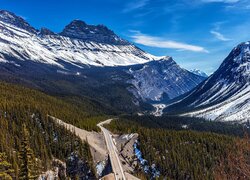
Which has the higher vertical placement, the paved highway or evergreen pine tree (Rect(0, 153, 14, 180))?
evergreen pine tree (Rect(0, 153, 14, 180))

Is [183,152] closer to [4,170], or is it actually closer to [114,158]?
[114,158]

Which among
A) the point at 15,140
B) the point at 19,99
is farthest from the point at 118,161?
the point at 19,99

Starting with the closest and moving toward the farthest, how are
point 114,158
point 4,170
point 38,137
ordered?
point 4,170 < point 114,158 < point 38,137

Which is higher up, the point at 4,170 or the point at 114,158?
the point at 4,170

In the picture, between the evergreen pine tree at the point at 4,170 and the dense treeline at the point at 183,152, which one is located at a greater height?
the evergreen pine tree at the point at 4,170

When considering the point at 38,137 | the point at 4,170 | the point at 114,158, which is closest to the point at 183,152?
the point at 114,158

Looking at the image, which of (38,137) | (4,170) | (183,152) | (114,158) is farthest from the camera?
(183,152)

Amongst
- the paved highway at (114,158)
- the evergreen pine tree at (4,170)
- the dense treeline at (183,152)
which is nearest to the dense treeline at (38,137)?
the paved highway at (114,158)

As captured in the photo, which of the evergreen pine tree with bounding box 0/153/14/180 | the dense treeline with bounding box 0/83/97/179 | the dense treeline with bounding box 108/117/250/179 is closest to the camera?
the evergreen pine tree with bounding box 0/153/14/180

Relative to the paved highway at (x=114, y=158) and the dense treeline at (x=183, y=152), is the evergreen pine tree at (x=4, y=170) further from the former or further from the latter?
the dense treeline at (x=183, y=152)

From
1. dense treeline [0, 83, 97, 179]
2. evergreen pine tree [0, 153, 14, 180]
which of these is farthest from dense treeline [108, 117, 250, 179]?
evergreen pine tree [0, 153, 14, 180]

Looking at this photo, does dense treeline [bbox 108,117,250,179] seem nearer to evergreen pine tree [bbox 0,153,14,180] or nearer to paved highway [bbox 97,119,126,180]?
paved highway [bbox 97,119,126,180]

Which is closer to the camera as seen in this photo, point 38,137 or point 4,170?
point 4,170
